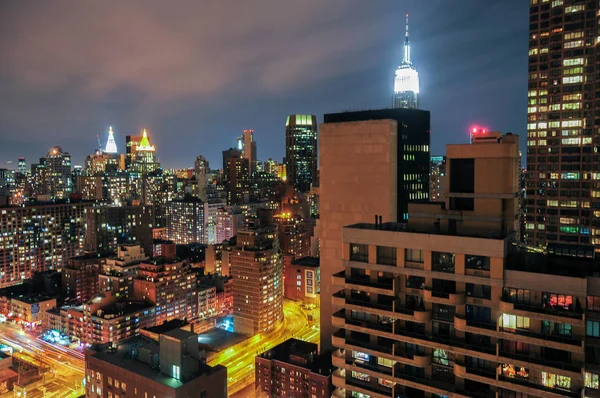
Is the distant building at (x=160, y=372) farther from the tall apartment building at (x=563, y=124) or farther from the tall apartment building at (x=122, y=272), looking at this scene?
the tall apartment building at (x=122, y=272)

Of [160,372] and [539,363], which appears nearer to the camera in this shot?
[539,363]

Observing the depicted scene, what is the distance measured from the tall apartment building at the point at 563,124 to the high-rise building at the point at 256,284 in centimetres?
5316

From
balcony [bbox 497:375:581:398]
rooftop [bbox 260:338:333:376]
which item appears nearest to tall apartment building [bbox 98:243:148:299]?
rooftop [bbox 260:338:333:376]

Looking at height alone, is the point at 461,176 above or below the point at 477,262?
above

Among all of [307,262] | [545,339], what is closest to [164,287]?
[307,262]

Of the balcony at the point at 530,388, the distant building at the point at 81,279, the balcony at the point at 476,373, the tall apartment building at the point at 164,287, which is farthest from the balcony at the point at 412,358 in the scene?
the distant building at the point at 81,279

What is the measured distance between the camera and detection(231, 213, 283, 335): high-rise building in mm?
97188

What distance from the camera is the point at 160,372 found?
128 ft

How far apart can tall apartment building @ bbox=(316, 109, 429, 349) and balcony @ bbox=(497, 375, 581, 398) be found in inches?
1124

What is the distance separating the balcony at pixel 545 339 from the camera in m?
20.0

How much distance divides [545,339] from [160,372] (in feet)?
98.5

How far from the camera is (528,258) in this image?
23.2 metres

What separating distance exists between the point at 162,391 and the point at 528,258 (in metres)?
28.8

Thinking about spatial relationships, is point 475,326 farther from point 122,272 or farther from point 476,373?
point 122,272
